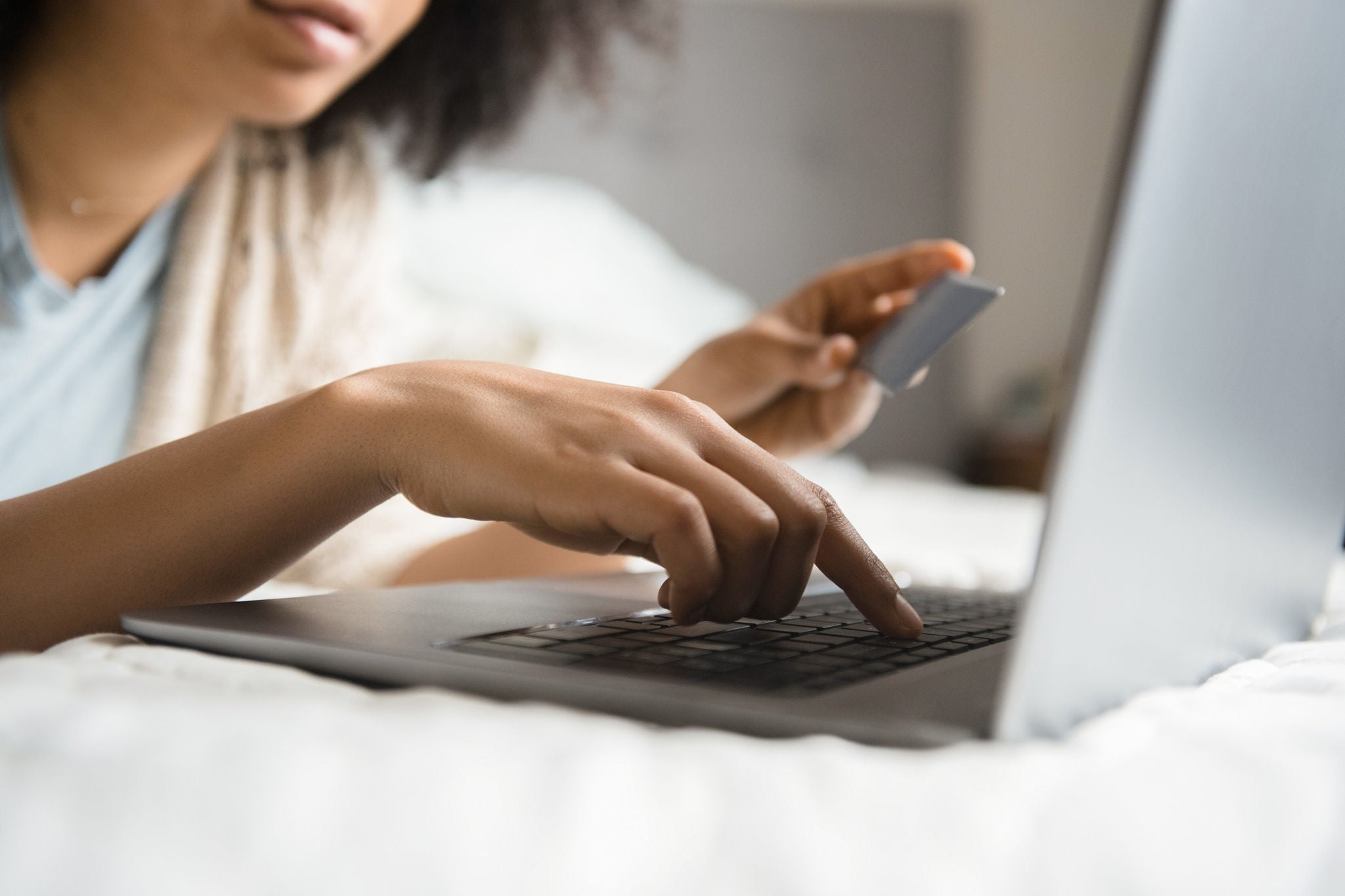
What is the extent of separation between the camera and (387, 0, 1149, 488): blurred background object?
174 cm

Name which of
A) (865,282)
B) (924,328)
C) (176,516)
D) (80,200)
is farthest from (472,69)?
(176,516)

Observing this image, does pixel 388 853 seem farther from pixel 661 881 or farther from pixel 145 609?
pixel 145 609

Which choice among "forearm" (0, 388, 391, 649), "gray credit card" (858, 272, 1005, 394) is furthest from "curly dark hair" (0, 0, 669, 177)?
"forearm" (0, 388, 391, 649)

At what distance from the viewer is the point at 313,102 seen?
33.8 inches

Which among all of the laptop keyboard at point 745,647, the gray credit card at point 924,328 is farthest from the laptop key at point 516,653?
the gray credit card at point 924,328

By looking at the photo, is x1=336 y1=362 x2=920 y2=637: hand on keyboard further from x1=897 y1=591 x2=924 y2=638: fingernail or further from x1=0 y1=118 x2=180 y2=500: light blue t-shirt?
x1=0 y1=118 x2=180 y2=500: light blue t-shirt

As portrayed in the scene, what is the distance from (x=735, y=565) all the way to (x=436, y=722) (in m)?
0.12

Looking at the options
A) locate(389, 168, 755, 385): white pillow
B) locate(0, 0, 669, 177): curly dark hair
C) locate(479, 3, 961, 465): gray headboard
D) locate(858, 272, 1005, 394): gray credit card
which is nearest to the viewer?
locate(858, 272, 1005, 394): gray credit card

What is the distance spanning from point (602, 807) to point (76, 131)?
881mm

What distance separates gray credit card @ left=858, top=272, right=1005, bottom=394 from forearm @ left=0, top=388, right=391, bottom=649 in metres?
0.38

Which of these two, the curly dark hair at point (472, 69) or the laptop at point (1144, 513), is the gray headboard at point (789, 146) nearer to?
the curly dark hair at point (472, 69)

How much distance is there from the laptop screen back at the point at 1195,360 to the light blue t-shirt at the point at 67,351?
0.77 metres

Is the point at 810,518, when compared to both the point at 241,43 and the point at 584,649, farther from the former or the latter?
the point at 241,43

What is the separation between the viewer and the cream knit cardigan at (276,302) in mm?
914
